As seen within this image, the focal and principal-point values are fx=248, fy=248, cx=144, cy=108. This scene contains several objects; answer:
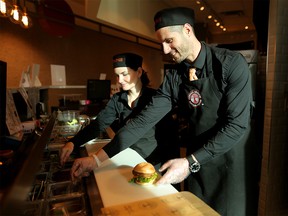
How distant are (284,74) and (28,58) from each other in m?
5.37

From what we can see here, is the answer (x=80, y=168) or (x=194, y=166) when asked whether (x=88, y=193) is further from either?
(x=194, y=166)

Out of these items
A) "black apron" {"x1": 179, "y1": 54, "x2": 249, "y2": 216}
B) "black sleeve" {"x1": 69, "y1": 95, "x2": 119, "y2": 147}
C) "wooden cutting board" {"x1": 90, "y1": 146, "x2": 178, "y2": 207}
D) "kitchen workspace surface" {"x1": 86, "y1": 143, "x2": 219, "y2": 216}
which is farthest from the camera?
"black sleeve" {"x1": 69, "y1": 95, "x2": 119, "y2": 147}

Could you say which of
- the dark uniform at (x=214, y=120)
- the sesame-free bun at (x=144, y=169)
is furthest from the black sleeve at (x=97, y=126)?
the sesame-free bun at (x=144, y=169)

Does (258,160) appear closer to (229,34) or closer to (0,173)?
(0,173)

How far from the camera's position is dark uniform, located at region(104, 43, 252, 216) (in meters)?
1.22

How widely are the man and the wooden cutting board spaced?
0.31 feet

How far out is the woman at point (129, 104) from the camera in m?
1.77

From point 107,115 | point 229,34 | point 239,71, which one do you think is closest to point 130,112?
point 107,115

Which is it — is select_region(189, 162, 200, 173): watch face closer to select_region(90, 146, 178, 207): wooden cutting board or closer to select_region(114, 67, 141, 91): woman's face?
select_region(90, 146, 178, 207): wooden cutting board

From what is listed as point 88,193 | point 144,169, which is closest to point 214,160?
point 144,169

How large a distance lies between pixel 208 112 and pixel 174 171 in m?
0.43

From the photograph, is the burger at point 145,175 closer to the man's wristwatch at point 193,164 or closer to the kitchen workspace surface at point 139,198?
the kitchen workspace surface at point 139,198

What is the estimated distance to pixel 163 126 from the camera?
1891 mm


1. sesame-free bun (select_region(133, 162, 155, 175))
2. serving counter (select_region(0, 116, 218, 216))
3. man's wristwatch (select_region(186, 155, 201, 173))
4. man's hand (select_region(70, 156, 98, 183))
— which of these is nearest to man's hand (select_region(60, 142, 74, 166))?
serving counter (select_region(0, 116, 218, 216))
